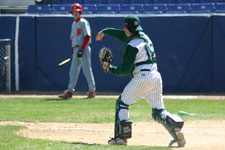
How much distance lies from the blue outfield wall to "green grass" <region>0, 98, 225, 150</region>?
5.95ft

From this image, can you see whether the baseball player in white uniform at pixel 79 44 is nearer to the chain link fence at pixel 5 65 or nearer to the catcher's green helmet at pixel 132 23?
the chain link fence at pixel 5 65

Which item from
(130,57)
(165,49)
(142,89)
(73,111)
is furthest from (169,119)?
(165,49)

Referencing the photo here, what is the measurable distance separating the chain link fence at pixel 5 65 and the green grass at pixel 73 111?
6.29 ft

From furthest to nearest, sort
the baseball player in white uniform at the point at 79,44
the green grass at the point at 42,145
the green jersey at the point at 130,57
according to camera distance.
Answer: the baseball player in white uniform at the point at 79,44 → the green jersey at the point at 130,57 → the green grass at the point at 42,145

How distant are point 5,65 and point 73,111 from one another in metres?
4.80

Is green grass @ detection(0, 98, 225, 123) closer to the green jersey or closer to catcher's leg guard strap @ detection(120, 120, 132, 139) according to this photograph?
catcher's leg guard strap @ detection(120, 120, 132, 139)

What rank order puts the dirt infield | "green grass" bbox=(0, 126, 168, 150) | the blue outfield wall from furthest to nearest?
1. the blue outfield wall
2. the dirt infield
3. "green grass" bbox=(0, 126, 168, 150)

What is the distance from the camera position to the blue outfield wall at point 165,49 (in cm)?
1418

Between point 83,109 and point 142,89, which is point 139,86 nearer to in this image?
point 142,89

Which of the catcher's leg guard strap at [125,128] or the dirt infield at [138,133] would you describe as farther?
the dirt infield at [138,133]

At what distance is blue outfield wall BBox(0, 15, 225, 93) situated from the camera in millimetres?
14180

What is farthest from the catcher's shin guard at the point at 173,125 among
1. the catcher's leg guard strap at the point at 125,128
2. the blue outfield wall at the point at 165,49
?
the blue outfield wall at the point at 165,49

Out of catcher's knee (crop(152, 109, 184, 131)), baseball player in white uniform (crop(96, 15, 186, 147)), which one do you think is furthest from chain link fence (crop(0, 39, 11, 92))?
catcher's knee (crop(152, 109, 184, 131))

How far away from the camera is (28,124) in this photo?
Answer: 878 centimetres
